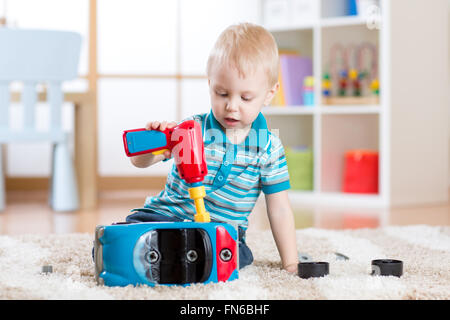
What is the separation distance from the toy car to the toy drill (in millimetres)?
58

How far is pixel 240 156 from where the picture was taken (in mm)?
1156

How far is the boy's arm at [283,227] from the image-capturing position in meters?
1.16

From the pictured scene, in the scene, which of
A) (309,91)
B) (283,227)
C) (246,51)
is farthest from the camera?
(309,91)

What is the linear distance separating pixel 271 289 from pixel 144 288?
0.18 m

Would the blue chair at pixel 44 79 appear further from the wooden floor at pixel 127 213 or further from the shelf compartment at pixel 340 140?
the shelf compartment at pixel 340 140

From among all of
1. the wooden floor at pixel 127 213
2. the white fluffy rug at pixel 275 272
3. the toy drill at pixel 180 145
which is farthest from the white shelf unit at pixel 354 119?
the toy drill at pixel 180 145

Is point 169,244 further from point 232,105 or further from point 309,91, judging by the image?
point 309,91

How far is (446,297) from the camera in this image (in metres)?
0.93

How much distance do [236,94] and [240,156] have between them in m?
0.13

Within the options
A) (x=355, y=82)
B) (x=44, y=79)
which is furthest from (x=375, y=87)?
(x=44, y=79)

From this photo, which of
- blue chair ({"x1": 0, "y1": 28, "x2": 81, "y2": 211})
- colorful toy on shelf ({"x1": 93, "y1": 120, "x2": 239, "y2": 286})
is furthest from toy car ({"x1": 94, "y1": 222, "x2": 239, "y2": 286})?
blue chair ({"x1": 0, "y1": 28, "x2": 81, "y2": 211})

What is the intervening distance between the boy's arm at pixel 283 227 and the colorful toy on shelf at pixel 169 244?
0.58ft

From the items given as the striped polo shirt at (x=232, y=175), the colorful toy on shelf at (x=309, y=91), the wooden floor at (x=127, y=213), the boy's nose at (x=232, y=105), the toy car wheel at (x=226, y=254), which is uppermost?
the colorful toy on shelf at (x=309, y=91)

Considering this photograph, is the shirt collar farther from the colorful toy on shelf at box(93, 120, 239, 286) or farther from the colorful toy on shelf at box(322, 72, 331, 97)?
the colorful toy on shelf at box(322, 72, 331, 97)
